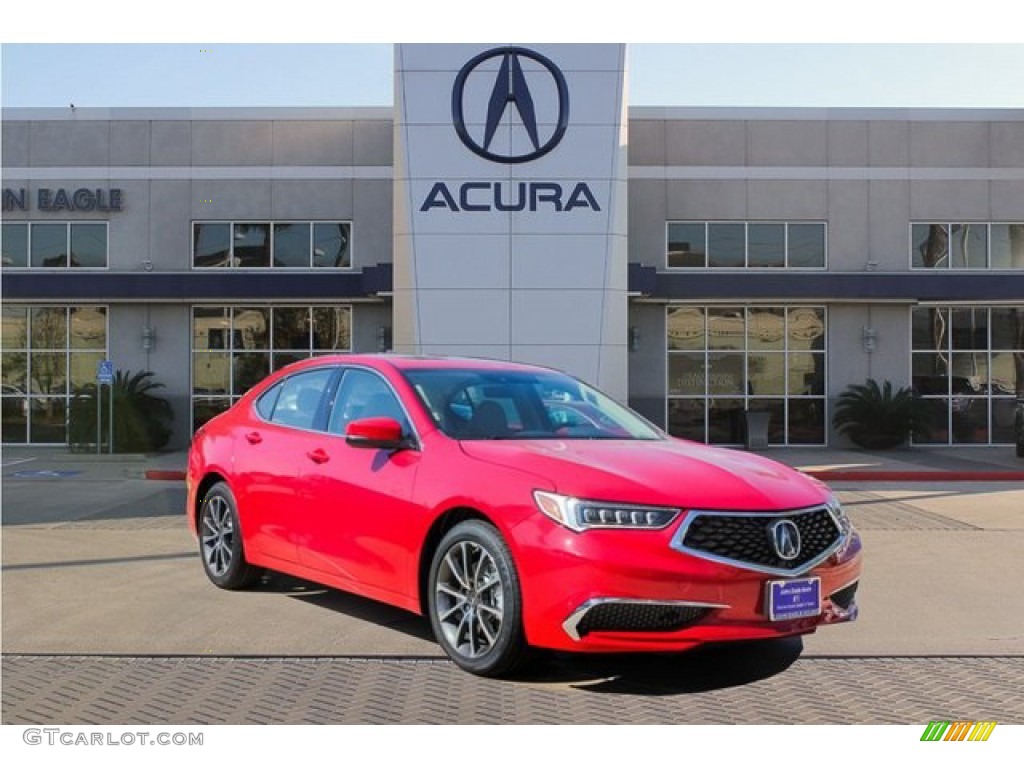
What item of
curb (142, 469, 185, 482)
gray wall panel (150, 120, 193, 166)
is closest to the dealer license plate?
curb (142, 469, 185, 482)

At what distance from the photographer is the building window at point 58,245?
27.1 metres

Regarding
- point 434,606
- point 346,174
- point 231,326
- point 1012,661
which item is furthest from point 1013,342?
point 434,606

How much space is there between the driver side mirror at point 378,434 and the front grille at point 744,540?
1.79 metres

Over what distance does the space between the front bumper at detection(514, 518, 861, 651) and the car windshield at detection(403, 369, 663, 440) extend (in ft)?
4.09

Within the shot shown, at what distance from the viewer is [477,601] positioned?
559cm

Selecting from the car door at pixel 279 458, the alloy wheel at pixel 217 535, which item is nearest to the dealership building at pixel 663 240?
the alloy wheel at pixel 217 535

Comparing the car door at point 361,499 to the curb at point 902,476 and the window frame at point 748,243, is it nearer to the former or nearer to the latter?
the curb at point 902,476

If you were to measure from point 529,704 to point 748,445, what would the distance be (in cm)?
2142

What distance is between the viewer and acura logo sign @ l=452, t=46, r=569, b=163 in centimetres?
2308

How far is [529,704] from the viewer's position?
5.18 m

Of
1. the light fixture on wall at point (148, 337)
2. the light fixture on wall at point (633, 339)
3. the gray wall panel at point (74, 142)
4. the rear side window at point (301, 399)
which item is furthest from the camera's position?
the gray wall panel at point (74, 142)

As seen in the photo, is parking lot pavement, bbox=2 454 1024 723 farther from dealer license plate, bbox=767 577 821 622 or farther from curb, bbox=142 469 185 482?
curb, bbox=142 469 185 482

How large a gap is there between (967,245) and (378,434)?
24239mm

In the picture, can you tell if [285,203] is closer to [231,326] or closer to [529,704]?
[231,326]
